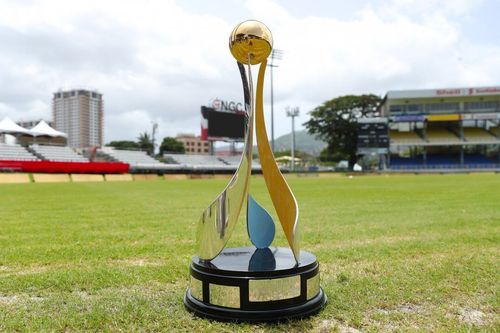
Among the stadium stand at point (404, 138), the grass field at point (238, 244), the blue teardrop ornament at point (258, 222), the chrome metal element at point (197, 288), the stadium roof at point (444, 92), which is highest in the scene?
the stadium roof at point (444, 92)

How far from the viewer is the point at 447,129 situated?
204 feet

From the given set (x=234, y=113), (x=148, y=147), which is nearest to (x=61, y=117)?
(x=148, y=147)

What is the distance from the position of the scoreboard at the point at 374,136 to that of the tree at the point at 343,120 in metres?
6.00

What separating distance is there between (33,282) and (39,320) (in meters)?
1.16

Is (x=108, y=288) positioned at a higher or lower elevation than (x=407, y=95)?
lower

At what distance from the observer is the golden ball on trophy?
3525 millimetres

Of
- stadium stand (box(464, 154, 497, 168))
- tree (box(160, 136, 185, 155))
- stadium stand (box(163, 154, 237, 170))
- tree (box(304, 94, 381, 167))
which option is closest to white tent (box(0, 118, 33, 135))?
stadium stand (box(163, 154, 237, 170))

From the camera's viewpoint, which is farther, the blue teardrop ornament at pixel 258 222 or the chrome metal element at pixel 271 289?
the blue teardrop ornament at pixel 258 222

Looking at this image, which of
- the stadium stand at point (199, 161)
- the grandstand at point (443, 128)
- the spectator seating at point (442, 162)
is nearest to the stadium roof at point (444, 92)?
the grandstand at point (443, 128)

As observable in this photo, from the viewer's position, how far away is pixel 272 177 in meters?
3.78

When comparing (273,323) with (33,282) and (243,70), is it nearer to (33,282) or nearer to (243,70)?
(243,70)

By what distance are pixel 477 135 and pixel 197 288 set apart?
65.4 metres

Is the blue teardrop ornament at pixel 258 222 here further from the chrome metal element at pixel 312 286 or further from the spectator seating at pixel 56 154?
the spectator seating at pixel 56 154

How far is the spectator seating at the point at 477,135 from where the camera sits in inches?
2330
